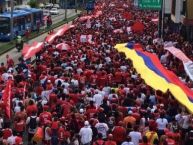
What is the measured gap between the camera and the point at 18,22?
189ft

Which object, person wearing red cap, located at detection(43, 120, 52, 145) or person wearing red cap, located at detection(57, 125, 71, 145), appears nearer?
person wearing red cap, located at detection(57, 125, 71, 145)

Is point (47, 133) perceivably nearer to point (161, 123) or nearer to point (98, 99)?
point (161, 123)

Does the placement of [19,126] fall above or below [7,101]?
below

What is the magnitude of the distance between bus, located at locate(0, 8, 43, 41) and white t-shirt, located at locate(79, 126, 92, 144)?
38776 mm

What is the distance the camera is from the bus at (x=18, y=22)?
54.9 meters

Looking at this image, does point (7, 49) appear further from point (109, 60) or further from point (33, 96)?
point (33, 96)

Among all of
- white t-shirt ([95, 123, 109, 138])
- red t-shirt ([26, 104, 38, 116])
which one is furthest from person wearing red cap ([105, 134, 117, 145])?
red t-shirt ([26, 104, 38, 116])

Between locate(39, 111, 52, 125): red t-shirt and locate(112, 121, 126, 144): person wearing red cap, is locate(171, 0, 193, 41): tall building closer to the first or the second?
locate(39, 111, 52, 125): red t-shirt

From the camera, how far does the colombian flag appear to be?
18.6 meters

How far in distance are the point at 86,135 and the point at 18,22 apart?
1651 inches

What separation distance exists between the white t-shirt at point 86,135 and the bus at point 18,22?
1527 inches

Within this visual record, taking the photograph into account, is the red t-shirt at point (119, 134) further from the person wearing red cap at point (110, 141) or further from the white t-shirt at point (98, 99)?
the white t-shirt at point (98, 99)

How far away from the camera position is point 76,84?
23109 mm

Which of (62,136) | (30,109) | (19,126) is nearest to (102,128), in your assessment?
(62,136)
